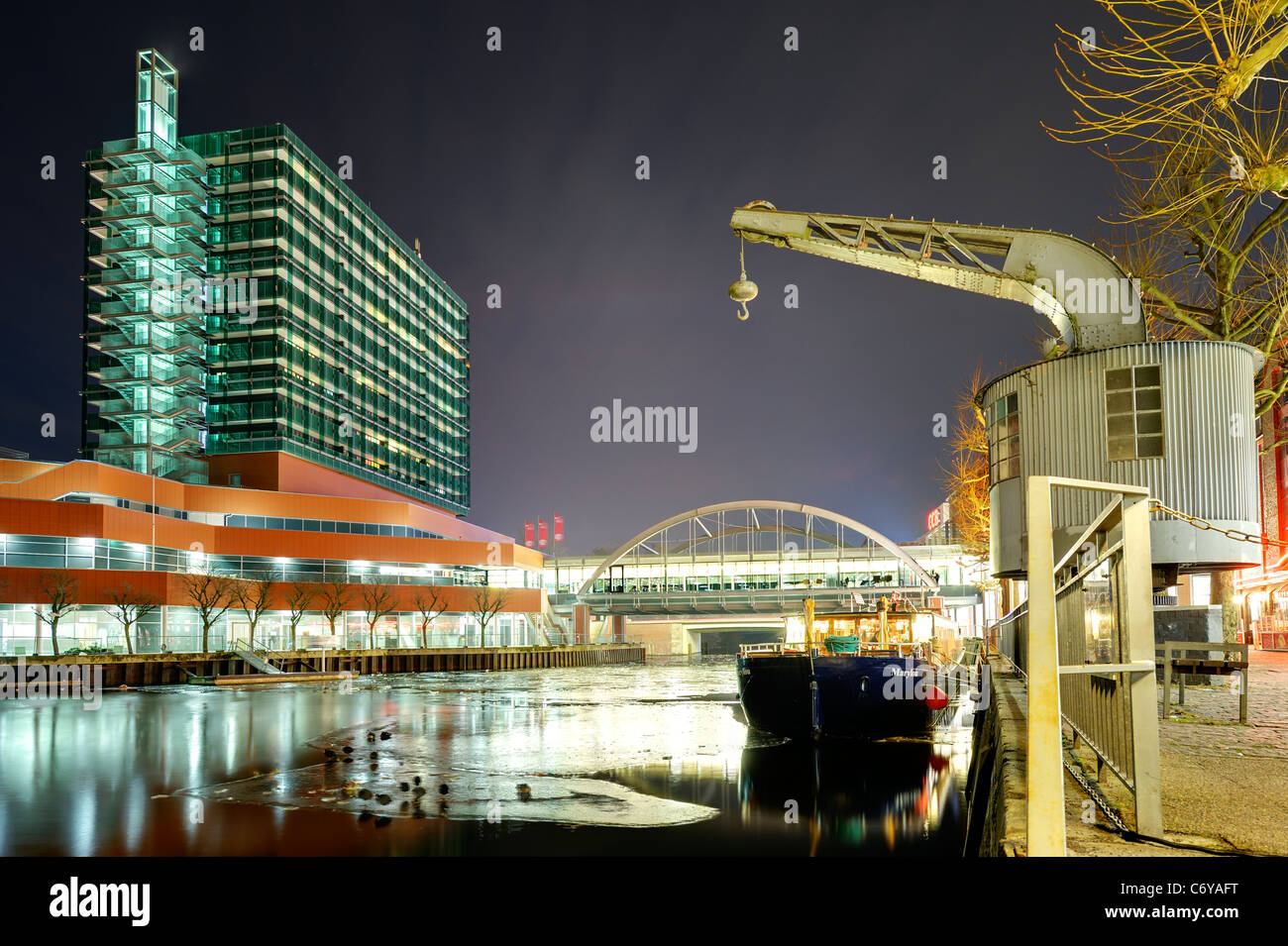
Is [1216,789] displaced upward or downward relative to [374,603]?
upward

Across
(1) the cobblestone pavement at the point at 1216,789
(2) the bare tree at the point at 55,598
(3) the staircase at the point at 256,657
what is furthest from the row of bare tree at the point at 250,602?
(1) the cobblestone pavement at the point at 1216,789

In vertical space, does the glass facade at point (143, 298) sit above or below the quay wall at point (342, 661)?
above

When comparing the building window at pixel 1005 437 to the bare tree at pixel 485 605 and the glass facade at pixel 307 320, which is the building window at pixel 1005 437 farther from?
the glass facade at pixel 307 320

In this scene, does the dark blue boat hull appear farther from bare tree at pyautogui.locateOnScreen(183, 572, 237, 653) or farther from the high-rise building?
the high-rise building

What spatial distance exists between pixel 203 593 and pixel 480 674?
20628 millimetres

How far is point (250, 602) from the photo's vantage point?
69938 millimetres

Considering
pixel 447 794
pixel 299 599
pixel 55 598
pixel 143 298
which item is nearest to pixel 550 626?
pixel 299 599

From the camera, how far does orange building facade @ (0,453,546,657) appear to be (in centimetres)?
5888

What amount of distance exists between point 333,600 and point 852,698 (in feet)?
177

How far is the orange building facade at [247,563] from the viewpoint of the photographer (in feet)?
193

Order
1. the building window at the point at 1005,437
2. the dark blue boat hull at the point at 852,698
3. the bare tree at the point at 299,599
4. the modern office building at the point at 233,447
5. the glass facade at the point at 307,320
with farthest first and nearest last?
the glass facade at the point at 307,320, the bare tree at the point at 299,599, the modern office building at the point at 233,447, the dark blue boat hull at the point at 852,698, the building window at the point at 1005,437

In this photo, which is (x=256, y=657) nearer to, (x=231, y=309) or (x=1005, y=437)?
(x=231, y=309)

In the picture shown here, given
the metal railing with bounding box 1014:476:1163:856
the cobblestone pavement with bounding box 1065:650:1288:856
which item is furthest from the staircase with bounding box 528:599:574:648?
the metal railing with bounding box 1014:476:1163:856

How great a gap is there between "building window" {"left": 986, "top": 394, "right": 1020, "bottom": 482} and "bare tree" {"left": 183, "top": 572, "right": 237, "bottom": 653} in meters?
51.3
